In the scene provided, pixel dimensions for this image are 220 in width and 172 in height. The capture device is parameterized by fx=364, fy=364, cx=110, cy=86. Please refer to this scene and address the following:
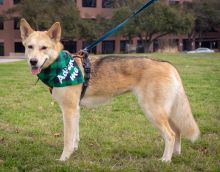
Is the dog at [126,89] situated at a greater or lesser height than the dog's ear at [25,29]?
lesser

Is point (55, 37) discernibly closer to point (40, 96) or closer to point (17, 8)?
point (40, 96)

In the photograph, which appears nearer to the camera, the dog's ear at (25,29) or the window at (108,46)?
the dog's ear at (25,29)

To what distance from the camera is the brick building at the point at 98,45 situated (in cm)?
5800

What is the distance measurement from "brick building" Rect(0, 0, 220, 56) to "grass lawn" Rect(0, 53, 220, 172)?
4735cm

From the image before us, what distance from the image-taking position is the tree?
5672cm

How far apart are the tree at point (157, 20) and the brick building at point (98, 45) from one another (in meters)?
5.46

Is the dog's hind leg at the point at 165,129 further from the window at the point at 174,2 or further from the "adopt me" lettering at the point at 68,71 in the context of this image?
the window at the point at 174,2

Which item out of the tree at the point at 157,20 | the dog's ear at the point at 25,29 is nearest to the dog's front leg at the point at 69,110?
the dog's ear at the point at 25,29

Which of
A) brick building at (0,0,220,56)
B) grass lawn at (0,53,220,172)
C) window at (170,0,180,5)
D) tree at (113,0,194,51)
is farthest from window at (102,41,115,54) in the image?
grass lawn at (0,53,220,172)

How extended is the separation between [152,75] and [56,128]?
2511 millimetres

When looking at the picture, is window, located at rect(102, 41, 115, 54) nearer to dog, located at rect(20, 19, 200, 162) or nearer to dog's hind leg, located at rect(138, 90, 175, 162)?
dog, located at rect(20, 19, 200, 162)

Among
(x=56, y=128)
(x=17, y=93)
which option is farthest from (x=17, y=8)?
(x=56, y=128)

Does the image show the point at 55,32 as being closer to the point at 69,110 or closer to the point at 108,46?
the point at 69,110

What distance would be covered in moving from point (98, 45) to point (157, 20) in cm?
1206
